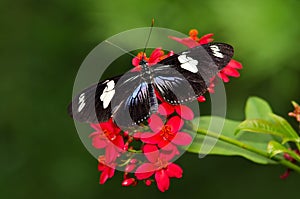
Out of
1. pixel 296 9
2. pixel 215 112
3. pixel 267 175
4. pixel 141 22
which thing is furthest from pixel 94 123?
pixel 267 175

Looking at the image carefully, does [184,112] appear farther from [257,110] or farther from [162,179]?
[257,110]

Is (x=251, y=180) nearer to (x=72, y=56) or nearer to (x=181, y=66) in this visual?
(x=72, y=56)

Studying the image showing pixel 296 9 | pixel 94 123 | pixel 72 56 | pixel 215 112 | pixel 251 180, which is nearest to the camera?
pixel 94 123

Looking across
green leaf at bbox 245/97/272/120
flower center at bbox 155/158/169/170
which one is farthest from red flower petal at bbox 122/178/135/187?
green leaf at bbox 245/97/272/120

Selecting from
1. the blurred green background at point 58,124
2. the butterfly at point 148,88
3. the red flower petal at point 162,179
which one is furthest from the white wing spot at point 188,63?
the blurred green background at point 58,124

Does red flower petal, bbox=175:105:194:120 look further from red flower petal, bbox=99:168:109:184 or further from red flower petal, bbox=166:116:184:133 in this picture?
red flower petal, bbox=99:168:109:184

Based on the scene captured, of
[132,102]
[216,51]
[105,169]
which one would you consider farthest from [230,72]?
[105,169]

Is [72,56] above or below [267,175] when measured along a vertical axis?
above

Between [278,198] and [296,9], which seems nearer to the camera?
[296,9]
